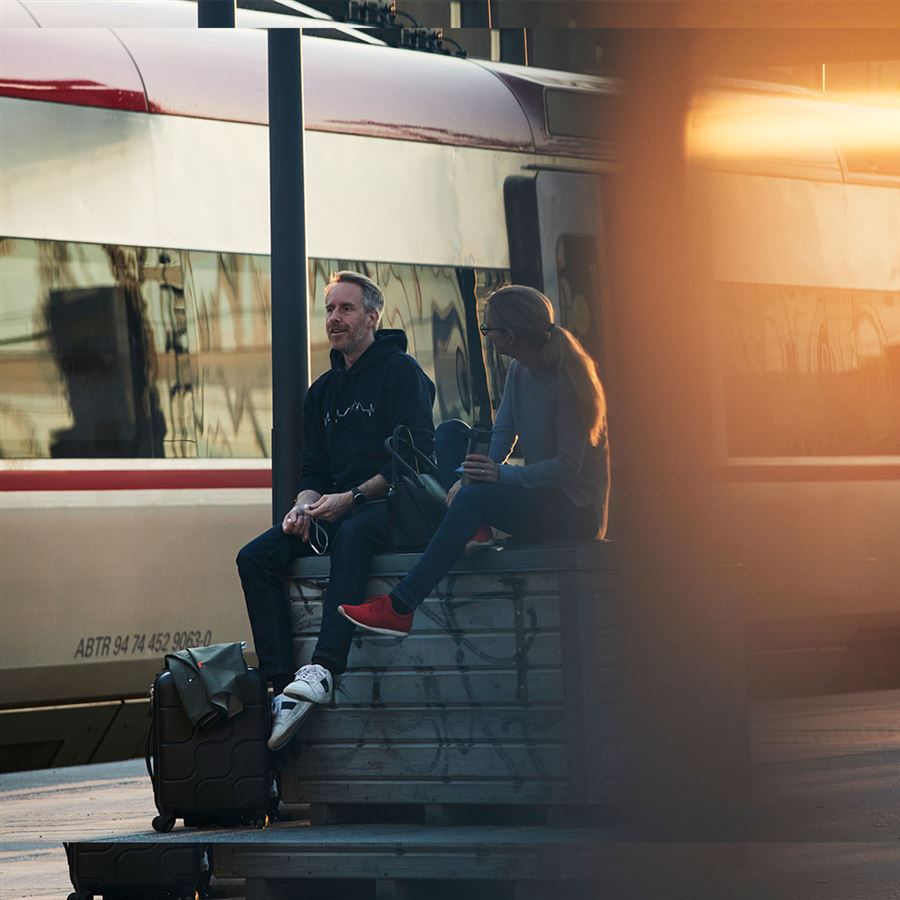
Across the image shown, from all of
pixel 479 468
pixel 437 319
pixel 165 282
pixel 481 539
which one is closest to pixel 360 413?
pixel 479 468

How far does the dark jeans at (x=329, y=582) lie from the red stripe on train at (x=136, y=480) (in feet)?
9.68

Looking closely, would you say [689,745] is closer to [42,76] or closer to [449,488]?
[449,488]

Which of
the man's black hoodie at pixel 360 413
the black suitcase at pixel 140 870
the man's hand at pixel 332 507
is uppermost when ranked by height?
the man's black hoodie at pixel 360 413

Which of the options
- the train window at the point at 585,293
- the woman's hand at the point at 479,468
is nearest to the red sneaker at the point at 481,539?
the woman's hand at the point at 479,468

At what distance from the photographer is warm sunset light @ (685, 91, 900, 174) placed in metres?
1.79

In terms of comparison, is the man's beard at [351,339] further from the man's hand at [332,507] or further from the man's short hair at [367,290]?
the man's hand at [332,507]

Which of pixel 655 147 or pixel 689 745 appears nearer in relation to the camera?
pixel 655 147

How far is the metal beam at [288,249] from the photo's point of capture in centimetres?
533

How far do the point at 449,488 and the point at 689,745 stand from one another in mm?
3298

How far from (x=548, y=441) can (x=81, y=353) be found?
12.9 feet

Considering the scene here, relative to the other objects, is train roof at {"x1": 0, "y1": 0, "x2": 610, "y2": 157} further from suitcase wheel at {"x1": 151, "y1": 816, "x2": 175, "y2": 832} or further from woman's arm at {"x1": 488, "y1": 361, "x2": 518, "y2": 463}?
suitcase wheel at {"x1": 151, "y1": 816, "x2": 175, "y2": 832}

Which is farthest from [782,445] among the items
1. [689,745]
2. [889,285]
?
[689,745]

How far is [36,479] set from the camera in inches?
311

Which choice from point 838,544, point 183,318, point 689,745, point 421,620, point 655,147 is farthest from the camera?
point 183,318
